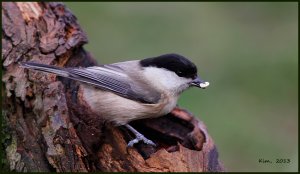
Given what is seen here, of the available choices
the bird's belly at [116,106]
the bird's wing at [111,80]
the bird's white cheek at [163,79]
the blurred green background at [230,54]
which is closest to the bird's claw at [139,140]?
the bird's belly at [116,106]

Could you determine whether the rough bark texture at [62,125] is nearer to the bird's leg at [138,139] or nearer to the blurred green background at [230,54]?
the bird's leg at [138,139]

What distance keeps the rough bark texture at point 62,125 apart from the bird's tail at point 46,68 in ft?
0.26

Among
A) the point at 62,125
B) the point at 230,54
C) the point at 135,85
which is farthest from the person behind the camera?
the point at 230,54

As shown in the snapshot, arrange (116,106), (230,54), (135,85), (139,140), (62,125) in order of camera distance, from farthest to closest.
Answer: (230,54) < (135,85) < (116,106) < (139,140) < (62,125)

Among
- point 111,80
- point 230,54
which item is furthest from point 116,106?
point 230,54

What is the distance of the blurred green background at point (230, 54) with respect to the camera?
4.92 meters

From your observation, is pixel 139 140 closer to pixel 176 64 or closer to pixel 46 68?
pixel 176 64

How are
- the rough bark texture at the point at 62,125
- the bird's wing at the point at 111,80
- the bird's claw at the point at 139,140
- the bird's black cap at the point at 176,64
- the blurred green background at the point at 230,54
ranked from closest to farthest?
1. the rough bark texture at the point at 62,125
2. the bird's claw at the point at 139,140
3. the bird's wing at the point at 111,80
4. the bird's black cap at the point at 176,64
5. the blurred green background at the point at 230,54

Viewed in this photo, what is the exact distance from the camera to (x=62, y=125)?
2.90m

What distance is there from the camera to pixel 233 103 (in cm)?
532

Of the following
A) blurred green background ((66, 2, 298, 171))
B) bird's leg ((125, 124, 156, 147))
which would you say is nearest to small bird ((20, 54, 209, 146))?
bird's leg ((125, 124, 156, 147))

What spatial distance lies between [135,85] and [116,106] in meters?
0.21

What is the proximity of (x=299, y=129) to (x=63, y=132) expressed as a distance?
294cm

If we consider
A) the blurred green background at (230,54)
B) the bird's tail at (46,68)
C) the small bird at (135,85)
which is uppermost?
the bird's tail at (46,68)
